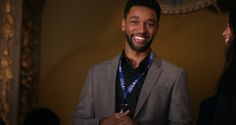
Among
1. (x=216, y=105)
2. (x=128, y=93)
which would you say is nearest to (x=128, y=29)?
(x=128, y=93)

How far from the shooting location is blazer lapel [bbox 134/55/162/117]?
7.61 ft

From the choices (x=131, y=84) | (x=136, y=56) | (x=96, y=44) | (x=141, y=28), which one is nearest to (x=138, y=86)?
(x=131, y=84)

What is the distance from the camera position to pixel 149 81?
236 cm

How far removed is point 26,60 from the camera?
127 inches

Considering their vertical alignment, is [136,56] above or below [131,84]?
above

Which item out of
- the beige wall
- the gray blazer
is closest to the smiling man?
the gray blazer

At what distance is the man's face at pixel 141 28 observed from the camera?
2391 millimetres

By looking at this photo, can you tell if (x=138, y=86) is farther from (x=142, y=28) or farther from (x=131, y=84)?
(x=142, y=28)

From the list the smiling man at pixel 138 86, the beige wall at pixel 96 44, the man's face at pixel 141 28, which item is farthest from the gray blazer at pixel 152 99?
the beige wall at pixel 96 44

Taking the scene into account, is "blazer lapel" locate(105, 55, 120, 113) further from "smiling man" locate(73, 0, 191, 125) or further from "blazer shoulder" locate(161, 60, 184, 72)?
"blazer shoulder" locate(161, 60, 184, 72)

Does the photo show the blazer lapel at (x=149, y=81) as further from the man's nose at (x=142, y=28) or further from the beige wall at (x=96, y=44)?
the beige wall at (x=96, y=44)

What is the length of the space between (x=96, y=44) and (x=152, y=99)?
55.4 inches

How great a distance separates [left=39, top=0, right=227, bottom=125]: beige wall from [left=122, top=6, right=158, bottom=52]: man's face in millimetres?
1235

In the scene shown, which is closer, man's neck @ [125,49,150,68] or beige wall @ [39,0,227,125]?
man's neck @ [125,49,150,68]
